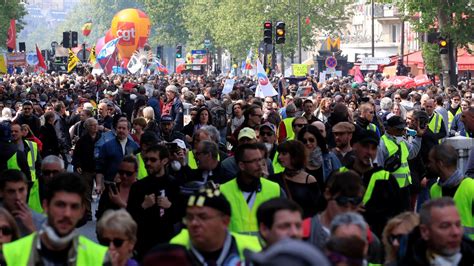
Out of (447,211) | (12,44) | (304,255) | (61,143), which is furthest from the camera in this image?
(12,44)

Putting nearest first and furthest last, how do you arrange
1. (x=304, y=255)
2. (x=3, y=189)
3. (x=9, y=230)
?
(x=304, y=255), (x=9, y=230), (x=3, y=189)

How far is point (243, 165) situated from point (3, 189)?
1.60m

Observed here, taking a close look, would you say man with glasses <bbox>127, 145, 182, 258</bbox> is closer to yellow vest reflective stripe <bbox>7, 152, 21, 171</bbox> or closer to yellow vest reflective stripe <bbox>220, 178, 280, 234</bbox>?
yellow vest reflective stripe <bbox>220, 178, 280, 234</bbox>

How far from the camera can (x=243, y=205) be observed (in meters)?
8.88

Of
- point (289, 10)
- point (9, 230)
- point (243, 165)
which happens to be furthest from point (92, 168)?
point (289, 10)

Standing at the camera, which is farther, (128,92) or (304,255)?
(128,92)

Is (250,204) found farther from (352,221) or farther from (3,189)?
(352,221)

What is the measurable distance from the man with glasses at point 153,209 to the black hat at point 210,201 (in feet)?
11.2

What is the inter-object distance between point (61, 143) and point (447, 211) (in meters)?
13.9

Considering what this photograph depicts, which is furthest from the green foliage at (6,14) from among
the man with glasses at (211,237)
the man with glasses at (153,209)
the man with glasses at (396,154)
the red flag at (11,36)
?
the man with glasses at (211,237)

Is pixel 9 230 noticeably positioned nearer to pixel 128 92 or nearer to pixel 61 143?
pixel 61 143

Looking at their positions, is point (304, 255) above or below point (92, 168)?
above

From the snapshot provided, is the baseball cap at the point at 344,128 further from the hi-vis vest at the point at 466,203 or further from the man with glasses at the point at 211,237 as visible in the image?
the man with glasses at the point at 211,237

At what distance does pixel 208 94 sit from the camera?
93.0ft
